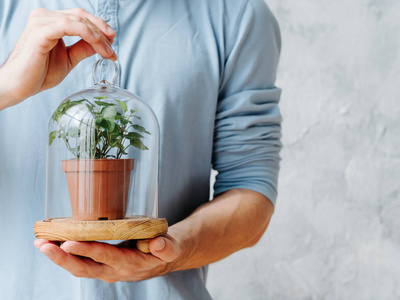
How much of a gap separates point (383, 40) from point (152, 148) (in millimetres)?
1003

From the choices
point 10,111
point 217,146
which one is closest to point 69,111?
point 10,111

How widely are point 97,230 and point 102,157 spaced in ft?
0.49

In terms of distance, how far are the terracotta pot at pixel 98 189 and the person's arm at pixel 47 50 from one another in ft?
0.49

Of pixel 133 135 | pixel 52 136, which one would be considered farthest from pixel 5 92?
pixel 133 135

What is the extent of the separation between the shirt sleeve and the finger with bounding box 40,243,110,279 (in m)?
0.45

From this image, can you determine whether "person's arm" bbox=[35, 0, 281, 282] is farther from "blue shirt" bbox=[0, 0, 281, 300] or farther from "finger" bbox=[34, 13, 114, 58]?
"finger" bbox=[34, 13, 114, 58]

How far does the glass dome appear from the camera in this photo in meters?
A: 0.82

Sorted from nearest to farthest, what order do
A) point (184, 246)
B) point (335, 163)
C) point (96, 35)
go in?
point (96, 35), point (184, 246), point (335, 163)

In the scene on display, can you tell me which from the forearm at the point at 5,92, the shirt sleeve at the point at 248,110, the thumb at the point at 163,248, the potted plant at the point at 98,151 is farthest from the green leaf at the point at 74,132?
the shirt sleeve at the point at 248,110

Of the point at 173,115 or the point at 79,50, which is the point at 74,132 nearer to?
the point at 79,50

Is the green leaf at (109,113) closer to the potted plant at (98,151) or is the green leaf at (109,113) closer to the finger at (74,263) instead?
the potted plant at (98,151)

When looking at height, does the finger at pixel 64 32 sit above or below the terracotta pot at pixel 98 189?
above

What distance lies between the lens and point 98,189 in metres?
0.82

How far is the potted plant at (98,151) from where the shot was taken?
2.69 feet
